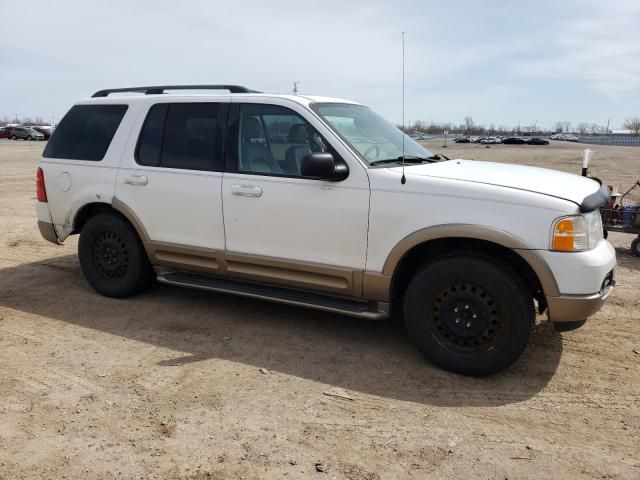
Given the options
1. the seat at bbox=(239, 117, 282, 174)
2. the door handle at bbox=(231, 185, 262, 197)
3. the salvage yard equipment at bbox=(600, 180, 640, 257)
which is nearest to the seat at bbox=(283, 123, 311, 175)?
the seat at bbox=(239, 117, 282, 174)

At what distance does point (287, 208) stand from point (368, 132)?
103 cm

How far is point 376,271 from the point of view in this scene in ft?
13.6

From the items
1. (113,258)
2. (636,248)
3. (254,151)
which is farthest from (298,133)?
(636,248)

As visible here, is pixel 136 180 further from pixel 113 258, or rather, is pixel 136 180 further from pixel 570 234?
pixel 570 234

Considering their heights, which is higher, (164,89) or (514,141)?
(164,89)

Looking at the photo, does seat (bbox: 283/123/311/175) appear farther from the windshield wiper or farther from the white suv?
the windshield wiper

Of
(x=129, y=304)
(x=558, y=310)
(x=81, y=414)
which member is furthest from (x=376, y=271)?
(x=129, y=304)

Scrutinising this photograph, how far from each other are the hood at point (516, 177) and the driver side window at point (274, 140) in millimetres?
782

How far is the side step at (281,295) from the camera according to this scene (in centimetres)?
423

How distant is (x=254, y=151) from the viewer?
4.70 metres

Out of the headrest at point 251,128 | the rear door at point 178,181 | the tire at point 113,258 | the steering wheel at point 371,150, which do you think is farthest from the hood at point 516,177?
the tire at point 113,258

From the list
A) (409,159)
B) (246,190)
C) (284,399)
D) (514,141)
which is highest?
(409,159)

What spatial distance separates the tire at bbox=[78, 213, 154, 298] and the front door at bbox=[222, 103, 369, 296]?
1.15 m

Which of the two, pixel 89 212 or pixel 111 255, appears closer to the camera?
pixel 111 255
